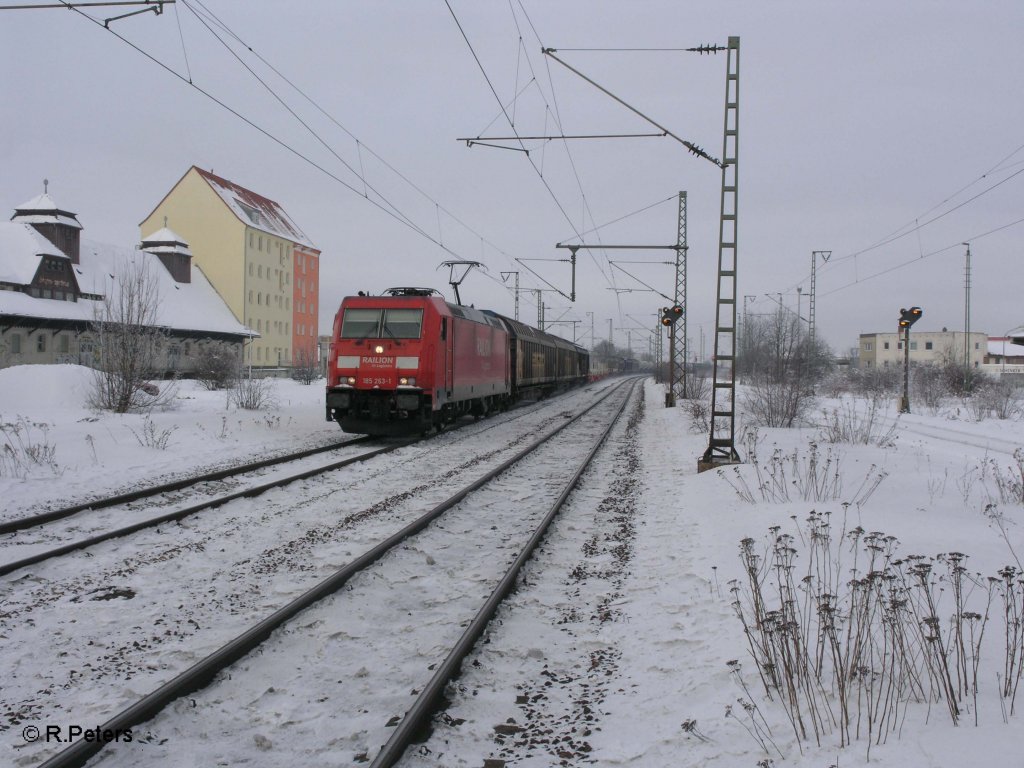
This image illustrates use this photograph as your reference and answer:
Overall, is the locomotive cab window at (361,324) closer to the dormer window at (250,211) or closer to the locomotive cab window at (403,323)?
the locomotive cab window at (403,323)

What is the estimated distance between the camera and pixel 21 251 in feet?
130

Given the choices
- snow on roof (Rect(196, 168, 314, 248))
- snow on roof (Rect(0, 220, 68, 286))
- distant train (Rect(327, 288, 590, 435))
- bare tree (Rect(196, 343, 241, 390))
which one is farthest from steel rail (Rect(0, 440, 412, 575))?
snow on roof (Rect(196, 168, 314, 248))

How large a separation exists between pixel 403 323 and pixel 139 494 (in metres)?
7.67

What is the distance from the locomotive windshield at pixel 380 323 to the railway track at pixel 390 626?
736 centimetres

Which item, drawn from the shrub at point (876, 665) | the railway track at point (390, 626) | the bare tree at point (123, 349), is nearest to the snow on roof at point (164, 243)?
the bare tree at point (123, 349)

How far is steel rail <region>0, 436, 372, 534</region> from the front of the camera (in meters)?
7.49

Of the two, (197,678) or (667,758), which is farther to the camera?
(197,678)

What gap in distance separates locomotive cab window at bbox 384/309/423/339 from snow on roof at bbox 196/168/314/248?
47.1 m

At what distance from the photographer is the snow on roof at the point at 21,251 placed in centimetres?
3825

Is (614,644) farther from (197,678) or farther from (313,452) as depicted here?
(313,452)

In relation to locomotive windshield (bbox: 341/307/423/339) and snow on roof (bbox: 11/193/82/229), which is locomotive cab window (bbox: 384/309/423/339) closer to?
locomotive windshield (bbox: 341/307/423/339)

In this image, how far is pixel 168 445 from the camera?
13.8 metres

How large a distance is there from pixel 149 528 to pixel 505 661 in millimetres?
4660

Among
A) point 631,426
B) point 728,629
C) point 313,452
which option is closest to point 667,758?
point 728,629
